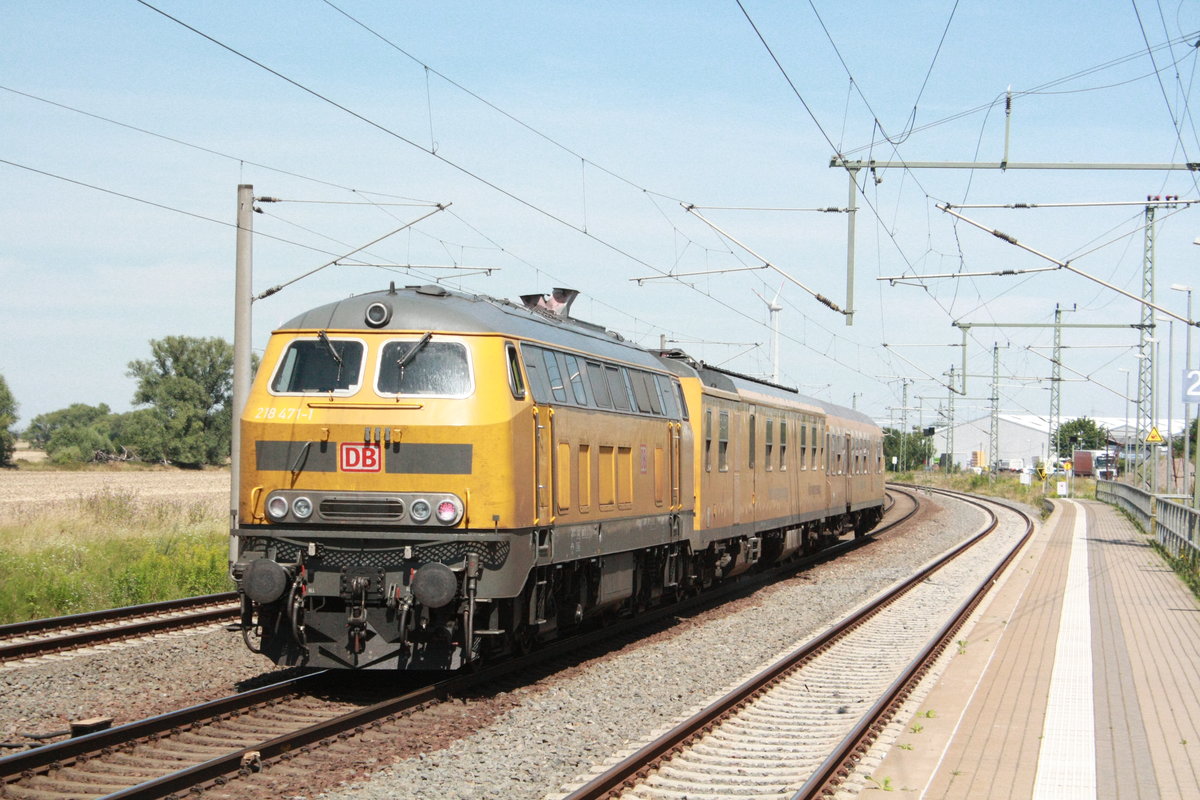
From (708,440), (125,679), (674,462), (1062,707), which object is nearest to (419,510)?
(125,679)

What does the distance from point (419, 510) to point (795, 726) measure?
366 cm

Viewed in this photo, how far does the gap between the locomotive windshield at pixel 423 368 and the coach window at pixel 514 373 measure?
0.41m

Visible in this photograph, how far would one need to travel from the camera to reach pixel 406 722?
989 cm

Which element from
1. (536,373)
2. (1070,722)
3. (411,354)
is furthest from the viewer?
(536,373)

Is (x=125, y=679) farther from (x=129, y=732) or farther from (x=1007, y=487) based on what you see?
(x=1007, y=487)

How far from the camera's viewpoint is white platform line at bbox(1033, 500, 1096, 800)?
26.5ft

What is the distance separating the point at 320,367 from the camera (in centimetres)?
1111

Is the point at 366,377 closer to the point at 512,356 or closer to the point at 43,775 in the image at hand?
the point at 512,356

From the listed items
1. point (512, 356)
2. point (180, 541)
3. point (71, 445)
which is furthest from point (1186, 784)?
point (71, 445)

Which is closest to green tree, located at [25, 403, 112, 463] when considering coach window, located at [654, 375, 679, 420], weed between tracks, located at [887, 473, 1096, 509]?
weed between tracks, located at [887, 473, 1096, 509]

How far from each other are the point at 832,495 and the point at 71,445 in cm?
7442

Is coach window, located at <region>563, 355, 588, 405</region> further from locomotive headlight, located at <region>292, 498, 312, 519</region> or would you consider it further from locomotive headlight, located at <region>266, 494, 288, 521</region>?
Result: locomotive headlight, located at <region>266, 494, 288, 521</region>

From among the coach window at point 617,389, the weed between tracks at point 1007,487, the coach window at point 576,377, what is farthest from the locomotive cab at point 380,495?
the weed between tracks at point 1007,487

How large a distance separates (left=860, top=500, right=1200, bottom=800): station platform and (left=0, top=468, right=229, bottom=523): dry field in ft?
65.0
